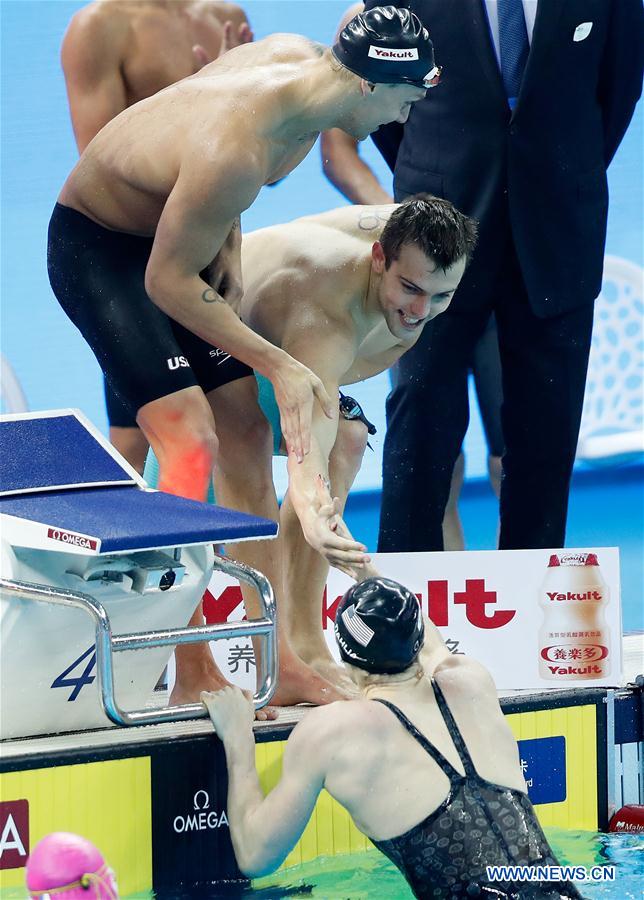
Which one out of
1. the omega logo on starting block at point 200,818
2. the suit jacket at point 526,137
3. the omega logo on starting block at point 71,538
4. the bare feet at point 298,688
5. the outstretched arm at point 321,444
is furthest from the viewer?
the suit jacket at point 526,137

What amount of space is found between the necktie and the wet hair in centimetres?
89

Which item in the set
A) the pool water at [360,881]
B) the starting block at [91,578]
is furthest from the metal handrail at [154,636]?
the pool water at [360,881]

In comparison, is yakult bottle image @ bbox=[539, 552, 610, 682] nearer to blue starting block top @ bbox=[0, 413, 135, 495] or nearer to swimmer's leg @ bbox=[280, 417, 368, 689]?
swimmer's leg @ bbox=[280, 417, 368, 689]

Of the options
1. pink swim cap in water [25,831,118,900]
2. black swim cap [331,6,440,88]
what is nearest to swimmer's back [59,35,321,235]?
black swim cap [331,6,440,88]

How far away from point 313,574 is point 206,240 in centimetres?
88

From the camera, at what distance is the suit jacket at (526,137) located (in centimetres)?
411

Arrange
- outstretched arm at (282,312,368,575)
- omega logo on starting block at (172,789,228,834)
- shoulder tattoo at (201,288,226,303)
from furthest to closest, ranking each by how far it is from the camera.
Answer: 1. shoulder tattoo at (201,288,226,303)
2. omega logo on starting block at (172,789,228,834)
3. outstretched arm at (282,312,368,575)

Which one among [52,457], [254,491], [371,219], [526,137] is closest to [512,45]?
[526,137]

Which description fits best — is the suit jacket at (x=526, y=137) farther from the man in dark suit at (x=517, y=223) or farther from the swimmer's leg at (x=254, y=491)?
the swimmer's leg at (x=254, y=491)

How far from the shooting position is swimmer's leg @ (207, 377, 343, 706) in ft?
11.2

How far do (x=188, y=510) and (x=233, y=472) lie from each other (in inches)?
21.9

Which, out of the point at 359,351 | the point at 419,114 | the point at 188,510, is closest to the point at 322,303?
the point at 359,351

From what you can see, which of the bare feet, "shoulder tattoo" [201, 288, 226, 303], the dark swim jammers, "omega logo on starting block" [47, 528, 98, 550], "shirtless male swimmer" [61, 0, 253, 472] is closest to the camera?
A: "omega logo on starting block" [47, 528, 98, 550]

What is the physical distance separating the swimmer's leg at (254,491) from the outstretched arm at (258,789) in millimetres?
332
